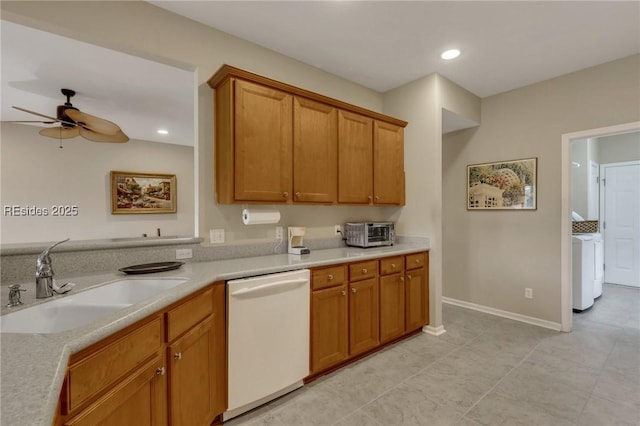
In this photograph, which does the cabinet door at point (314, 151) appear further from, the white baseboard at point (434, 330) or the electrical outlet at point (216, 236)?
the white baseboard at point (434, 330)

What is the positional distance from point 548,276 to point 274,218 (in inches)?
123

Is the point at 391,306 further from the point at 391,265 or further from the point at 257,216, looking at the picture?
the point at 257,216

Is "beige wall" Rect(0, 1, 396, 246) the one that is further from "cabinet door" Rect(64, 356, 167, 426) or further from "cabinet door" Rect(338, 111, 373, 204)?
"cabinet door" Rect(64, 356, 167, 426)

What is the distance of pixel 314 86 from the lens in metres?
2.97

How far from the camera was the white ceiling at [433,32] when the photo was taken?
213cm

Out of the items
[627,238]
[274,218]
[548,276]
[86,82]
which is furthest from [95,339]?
[627,238]

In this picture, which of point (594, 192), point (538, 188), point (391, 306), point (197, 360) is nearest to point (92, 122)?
point (197, 360)

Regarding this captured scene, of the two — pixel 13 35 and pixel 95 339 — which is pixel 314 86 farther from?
pixel 95 339

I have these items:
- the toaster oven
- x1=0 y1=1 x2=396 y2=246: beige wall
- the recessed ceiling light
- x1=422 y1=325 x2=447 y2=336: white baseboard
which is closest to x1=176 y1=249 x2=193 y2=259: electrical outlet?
x1=0 y1=1 x2=396 y2=246: beige wall

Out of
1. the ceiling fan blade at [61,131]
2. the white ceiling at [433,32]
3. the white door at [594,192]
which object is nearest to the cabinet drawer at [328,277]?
the white ceiling at [433,32]

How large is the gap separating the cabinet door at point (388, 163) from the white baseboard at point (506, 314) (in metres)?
1.79

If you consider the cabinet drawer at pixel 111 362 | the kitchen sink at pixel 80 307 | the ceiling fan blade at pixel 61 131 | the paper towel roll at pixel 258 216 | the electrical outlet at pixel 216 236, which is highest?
the ceiling fan blade at pixel 61 131

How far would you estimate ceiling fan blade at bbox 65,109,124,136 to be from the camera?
9.29 feet

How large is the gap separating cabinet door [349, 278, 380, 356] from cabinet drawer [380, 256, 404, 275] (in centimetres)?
14
